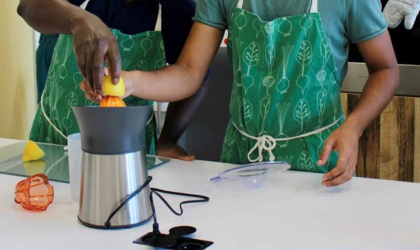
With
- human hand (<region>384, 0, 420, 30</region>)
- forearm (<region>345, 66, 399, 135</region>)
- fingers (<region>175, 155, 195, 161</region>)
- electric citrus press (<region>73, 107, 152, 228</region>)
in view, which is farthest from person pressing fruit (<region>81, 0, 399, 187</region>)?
human hand (<region>384, 0, 420, 30</region>)

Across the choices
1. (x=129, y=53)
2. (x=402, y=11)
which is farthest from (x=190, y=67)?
(x=402, y=11)

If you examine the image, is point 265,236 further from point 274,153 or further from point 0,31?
point 0,31

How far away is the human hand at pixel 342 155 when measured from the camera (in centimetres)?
100

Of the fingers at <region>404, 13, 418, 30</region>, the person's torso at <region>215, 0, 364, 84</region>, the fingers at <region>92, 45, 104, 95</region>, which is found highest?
the fingers at <region>404, 13, 418, 30</region>

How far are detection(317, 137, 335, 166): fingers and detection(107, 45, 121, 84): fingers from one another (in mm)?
410

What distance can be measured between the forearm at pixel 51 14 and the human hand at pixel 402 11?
137 cm

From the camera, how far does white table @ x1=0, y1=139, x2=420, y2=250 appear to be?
766 mm

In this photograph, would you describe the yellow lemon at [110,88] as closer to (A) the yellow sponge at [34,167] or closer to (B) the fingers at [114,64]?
(B) the fingers at [114,64]

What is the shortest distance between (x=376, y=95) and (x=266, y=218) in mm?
495

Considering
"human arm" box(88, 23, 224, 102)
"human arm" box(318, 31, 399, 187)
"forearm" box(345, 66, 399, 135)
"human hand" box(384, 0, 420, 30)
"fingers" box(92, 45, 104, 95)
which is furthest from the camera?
"human hand" box(384, 0, 420, 30)

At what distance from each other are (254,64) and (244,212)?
477 mm

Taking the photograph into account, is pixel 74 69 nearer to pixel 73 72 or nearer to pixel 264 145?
pixel 73 72

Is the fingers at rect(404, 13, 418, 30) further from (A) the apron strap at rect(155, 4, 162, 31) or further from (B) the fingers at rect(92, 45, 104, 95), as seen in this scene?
(B) the fingers at rect(92, 45, 104, 95)

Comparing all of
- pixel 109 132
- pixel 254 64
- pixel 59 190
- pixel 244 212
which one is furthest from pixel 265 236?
pixel 254 64
